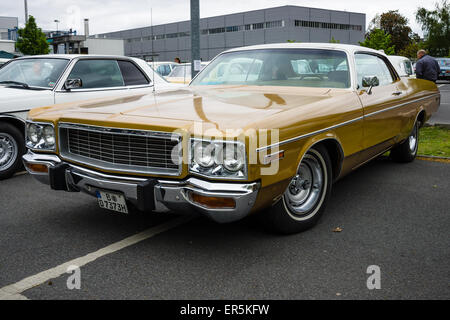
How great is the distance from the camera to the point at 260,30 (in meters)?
60.6

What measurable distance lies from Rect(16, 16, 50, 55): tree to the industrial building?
25442 mm

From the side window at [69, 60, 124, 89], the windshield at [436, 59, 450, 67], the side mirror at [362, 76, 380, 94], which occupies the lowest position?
the side mirror at [362, 76, 380, 94]

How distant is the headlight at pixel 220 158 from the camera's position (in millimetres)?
3000

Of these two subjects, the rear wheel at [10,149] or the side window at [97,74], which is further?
the side window at [97,74]

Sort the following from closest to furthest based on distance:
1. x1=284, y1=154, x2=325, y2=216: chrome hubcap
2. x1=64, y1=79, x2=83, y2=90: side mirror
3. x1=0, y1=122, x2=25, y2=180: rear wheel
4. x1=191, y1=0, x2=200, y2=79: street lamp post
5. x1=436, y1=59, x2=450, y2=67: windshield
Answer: x1=284, y1=154, x2=325, y2=216: chrome hubcap → x1=0, y1=122, x2=25, y2=180: rear wheel → x1=64, y1=79, x2=83, y2=90: side mirror → x1=191, y1=0, x2=200, y2=79: street lamp post → x1=436, y1=59, x2=450, y2=67: windshield

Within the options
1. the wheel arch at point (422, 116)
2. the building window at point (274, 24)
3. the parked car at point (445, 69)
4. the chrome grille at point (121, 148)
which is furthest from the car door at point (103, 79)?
the building window at point (274, 24)

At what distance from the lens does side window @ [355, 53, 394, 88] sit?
491 cm

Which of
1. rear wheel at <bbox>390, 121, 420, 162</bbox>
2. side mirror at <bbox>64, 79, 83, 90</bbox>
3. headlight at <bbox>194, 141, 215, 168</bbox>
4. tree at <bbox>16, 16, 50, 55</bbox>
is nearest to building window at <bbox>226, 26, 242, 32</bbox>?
tree at <bbox>16, 16, 50, 55</bbox>

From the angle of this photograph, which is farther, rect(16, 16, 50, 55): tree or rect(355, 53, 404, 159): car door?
rect(16, 16, 50, 55): tree

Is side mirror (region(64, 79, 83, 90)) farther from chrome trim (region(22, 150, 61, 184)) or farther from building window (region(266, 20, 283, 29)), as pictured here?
building window (region(266, 20, 283, 29))

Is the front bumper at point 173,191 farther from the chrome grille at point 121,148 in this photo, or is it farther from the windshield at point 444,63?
the windshield at point 444,63

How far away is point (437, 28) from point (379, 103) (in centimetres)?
6623

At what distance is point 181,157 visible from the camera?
10.3ft
